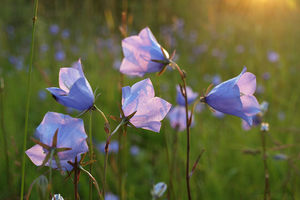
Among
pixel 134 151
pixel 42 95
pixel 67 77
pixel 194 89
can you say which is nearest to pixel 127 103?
pixel 67 77

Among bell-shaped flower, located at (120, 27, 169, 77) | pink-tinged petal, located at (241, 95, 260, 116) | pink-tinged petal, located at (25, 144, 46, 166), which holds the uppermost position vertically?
bell-shaped flower, located at (120, 27, 169, 77)

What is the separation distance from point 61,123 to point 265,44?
5250 millimetres

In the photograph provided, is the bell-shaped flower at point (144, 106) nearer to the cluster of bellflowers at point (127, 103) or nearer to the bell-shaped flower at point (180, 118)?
the cluster of bellflowers at point (127, 103)

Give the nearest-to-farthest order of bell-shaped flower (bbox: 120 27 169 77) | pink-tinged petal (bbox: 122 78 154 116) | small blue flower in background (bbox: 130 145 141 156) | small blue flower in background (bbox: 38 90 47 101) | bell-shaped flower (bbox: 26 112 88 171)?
bell-shaped flower (bbox: 26 112 88 171) < pink-tinged petal (bbox: 122 78 154 116) < bell-shaped flower (bbox: 120 27 169 77) < small blue flower in background (bbox: 130 145 141 156) < small blue flower in background (bbox: 38 90 47 101)

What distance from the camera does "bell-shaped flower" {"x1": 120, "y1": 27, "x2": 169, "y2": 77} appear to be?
75 cm

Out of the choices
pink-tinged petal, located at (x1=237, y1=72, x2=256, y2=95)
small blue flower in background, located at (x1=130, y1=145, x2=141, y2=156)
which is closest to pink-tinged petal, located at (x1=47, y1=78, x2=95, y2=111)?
pink-tinged petal, located at (x1=237, y1=72, x2=256, y2=95)

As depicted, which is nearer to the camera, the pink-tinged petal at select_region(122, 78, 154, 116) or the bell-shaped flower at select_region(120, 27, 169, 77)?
the pink-tinged petal at select_region(122, 78, 154, 116)

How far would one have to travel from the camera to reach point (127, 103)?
63cm

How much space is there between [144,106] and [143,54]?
6.7 inches

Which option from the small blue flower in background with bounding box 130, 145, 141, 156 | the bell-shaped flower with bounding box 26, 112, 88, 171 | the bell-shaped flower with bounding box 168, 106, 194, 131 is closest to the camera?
the bell-shaped flower with bounding box 26, 112, 88, 171

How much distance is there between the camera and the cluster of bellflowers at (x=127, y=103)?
535 millimetres

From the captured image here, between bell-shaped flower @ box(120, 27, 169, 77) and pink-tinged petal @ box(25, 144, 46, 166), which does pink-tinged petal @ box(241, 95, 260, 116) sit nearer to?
bell-shaped flower @ box(120, 27, 169, 77)

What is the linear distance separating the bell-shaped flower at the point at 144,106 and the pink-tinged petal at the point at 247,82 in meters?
0.19

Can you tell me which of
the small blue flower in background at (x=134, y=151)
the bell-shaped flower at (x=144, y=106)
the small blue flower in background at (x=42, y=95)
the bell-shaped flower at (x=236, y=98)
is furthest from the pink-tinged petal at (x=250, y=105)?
the small blue flower in background at (x=42, y=95)
